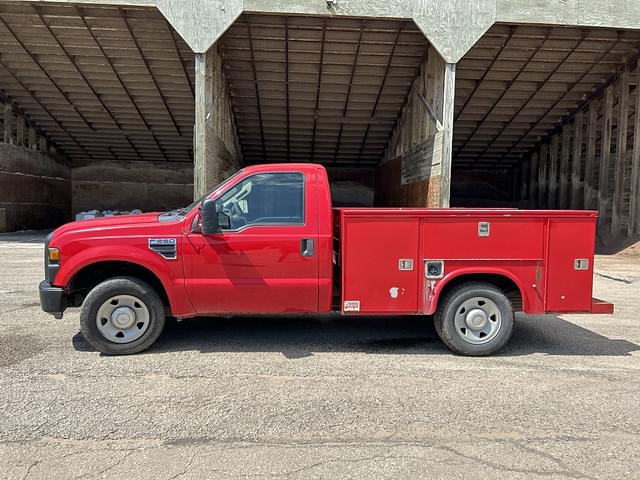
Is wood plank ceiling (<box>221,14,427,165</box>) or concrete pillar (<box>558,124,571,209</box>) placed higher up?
wood plank ceiling (<box>221,14,427,165</box>)

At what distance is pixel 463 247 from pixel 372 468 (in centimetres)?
279

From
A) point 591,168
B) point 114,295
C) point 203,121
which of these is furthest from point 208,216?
point 591,168

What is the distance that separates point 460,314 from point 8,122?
70.6 feet

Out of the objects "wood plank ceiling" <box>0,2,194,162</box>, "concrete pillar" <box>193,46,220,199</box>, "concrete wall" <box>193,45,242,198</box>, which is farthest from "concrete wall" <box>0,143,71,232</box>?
"concrete pillar" <box>193,46,220,199</box>

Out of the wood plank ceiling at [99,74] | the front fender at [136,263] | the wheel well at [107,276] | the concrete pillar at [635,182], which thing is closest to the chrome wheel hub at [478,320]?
the front fender at [136,263]

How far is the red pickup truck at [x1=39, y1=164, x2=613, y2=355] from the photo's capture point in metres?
4.92

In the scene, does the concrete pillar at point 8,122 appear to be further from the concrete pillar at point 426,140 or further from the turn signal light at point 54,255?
the turn signal light at point 54,255

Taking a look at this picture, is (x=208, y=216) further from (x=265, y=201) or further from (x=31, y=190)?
(x=31, y=190)

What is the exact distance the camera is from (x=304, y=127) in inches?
817

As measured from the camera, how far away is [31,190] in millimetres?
21859

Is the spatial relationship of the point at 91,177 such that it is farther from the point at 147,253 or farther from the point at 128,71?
the point at 147,253

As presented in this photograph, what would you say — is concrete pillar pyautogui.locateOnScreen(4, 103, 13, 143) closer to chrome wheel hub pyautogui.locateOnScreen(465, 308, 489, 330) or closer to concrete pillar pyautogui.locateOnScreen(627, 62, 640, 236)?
chrome wheel hub pyautogui.locateOnScreen(465, 308, 489, 330)

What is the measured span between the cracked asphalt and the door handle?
1.14m

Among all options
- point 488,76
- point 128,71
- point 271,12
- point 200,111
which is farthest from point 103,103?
point 488,76
